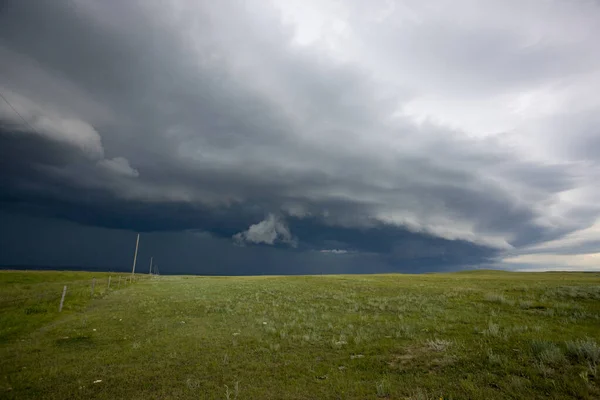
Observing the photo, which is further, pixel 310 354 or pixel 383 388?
pixel 310 354

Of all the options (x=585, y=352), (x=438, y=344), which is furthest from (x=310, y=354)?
(x=585, y=352)

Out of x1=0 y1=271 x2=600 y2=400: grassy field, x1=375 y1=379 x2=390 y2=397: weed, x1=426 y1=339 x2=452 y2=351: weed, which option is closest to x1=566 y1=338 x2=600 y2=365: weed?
x1=0 y1=271 x2=600 y2=400: grassy field

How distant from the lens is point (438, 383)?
8805 mm

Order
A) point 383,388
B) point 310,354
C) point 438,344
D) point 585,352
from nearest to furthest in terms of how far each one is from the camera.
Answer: point 383,388, point 585,352, point 438,344, point 310,354

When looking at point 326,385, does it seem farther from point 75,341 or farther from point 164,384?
point 75,341

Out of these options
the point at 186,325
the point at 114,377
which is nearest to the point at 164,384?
the point at 114,377

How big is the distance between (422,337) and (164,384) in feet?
35.2

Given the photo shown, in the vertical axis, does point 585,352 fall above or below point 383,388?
above

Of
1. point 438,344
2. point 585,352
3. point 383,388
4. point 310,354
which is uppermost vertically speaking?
point 585,352

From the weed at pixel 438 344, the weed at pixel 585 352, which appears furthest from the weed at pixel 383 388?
the weed at pixel 585 352

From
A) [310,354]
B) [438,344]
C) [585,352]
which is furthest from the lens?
[310,354]

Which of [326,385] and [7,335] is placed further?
[7,335]

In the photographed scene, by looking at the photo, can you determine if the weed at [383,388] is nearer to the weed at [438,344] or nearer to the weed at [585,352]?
the weed at [438,344]

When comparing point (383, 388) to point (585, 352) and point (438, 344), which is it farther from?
point (585, 352)
